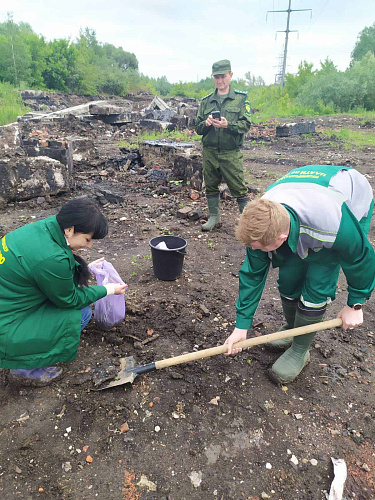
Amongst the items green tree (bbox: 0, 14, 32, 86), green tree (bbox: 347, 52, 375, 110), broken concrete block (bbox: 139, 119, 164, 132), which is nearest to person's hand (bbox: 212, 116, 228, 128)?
broken concrete block (bbox: 139, 119, 164, 132)

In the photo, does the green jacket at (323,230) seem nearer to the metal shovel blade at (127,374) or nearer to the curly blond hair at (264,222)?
the curly blond hair at (264,222)

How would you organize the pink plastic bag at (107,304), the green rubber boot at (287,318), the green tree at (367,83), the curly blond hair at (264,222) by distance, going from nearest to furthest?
the curly blond hair at (264,222) < the green rubber boot at (287,318) < the pink plastic bag at (107,304) < the green tree at (367,83)

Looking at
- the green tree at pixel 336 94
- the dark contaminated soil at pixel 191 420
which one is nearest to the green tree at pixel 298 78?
the green tree at pixel 336 94

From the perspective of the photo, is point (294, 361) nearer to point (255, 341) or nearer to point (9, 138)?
point (255, 341)

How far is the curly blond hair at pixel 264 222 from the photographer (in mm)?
1611

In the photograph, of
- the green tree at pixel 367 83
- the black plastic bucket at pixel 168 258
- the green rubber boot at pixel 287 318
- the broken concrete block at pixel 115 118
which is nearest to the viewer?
the green rubber boot at pixel 287 318

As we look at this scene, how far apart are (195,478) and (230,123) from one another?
3.97m

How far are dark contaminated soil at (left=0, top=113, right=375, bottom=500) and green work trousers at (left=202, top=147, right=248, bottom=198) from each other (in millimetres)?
2013

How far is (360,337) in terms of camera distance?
2873mm

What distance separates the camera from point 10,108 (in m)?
14.1

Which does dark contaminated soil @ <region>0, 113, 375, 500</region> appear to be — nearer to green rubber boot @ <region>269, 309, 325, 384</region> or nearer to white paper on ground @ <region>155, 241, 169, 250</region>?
green rubber boot @ <region>269, 309, 325, 384</region>

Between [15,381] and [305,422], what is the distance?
1.92 metres

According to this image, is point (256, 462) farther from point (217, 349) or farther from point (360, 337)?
point (360, 337)

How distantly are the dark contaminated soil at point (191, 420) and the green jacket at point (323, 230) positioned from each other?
62 centimetres
